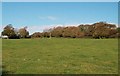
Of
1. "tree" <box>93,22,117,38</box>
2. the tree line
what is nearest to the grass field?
the tree line

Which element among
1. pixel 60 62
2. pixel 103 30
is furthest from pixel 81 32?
pixel 60 62

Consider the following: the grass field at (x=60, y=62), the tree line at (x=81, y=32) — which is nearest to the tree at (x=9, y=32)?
the tree line at (x=81, y=32)

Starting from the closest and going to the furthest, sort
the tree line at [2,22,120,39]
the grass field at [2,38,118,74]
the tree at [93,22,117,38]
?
the grass field at [2,38,118,74] < the tree line at [2,22,120,39] < the tree at [93,22,117,38]

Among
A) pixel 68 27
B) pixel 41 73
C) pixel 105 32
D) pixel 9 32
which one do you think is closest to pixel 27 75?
pixel 41 73

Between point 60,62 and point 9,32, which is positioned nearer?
point 60,62

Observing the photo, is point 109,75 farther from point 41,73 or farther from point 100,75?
point 41,73

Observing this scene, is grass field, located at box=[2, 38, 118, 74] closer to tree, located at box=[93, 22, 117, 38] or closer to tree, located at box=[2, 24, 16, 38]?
tree, located at box=[2, 24, 16, 38]

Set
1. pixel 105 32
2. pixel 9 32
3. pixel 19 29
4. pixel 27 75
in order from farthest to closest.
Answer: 1. pixel 105 32
2. pixel 19 29
3. pixel 9 32
4. pixel 27 75

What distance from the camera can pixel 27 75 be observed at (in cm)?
1366

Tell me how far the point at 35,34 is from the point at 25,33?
20.4 ft

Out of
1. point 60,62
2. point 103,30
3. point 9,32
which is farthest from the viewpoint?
point 103,30

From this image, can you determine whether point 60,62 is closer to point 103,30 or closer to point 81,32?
point 103,30

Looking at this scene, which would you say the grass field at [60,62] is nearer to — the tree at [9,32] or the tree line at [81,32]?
the tree at [9,32]

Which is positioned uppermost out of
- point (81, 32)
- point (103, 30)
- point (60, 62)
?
point (103, 30)
